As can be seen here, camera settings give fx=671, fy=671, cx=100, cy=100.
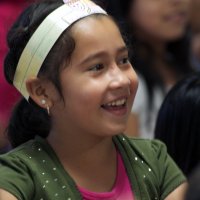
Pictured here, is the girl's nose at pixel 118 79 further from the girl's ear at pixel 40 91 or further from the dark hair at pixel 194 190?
the dark hair at pixel 194 190

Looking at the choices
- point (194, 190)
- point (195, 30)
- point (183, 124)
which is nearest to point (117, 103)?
point (183, 124)

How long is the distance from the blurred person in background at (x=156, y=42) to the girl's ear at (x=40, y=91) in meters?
1.10

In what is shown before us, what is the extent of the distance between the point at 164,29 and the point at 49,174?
1.55 metres

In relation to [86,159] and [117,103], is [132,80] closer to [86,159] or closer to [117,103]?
[117,103]

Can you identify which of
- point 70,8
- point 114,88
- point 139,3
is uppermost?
point 70,8

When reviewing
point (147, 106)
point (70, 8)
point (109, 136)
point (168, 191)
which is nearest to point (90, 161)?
point (109, 136)

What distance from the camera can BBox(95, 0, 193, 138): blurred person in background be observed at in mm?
2643

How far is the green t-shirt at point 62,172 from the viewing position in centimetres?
141

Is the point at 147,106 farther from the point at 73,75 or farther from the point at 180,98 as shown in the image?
the point at 73,75

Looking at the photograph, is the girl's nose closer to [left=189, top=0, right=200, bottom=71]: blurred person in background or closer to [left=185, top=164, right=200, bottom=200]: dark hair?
[left=185, top=164, right=200, bottom=200]: dark hair

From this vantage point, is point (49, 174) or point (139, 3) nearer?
point (49, 174)

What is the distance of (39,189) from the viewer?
1414 mm

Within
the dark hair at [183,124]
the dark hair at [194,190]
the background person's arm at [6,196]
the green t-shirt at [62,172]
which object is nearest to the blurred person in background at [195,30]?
the dark hair at [183,124]

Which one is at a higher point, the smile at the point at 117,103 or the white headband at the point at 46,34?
the white headband at the point at 46,34
